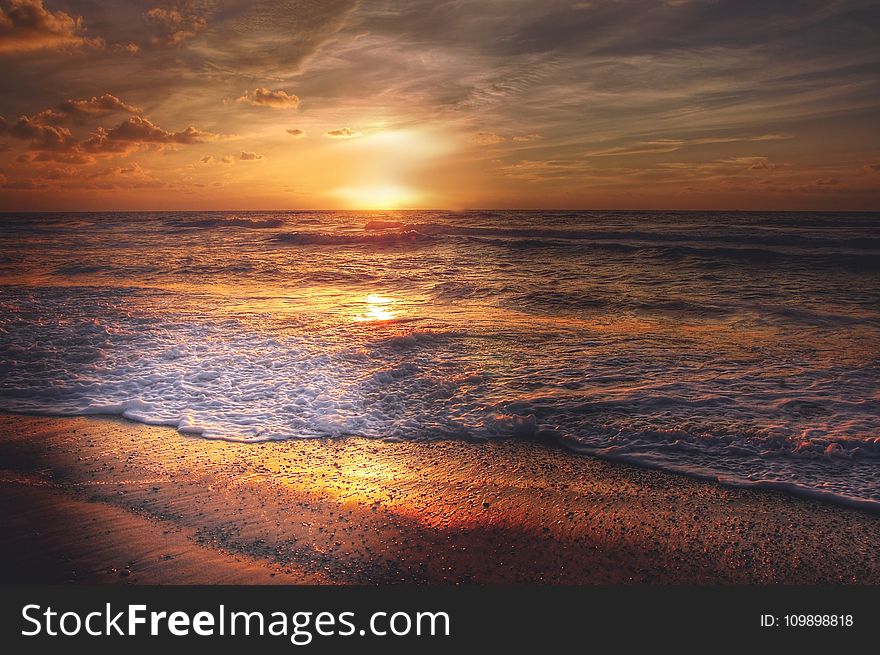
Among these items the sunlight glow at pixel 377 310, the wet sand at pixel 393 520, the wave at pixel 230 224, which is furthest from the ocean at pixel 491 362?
the wave at pixel 230 224

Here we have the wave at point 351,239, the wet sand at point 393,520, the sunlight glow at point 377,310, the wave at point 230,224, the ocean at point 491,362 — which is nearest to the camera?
the wet sand at point 393,520

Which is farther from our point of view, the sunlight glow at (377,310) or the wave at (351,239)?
the wave at (351,239)

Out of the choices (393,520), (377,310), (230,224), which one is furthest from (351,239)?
(393,520)

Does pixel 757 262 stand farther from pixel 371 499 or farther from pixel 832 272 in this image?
pixel 371 499

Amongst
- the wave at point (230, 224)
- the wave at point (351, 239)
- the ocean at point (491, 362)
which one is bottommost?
the ocean at point (491, 362)

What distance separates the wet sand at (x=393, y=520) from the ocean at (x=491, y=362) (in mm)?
510

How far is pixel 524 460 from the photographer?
523 cm

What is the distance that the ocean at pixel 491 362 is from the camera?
571 centimetres

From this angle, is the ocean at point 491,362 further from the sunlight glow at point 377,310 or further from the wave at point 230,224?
the wave at point 230,224

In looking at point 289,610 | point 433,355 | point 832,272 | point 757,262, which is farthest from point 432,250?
point 289,610

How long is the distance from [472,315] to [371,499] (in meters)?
8.08

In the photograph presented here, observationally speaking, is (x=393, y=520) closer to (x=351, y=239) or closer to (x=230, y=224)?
(x=351, y=239)

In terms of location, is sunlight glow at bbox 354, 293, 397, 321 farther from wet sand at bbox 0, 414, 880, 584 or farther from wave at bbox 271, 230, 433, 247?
wave at bbox 271, 230, 433, 247

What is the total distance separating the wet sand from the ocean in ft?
1.67
